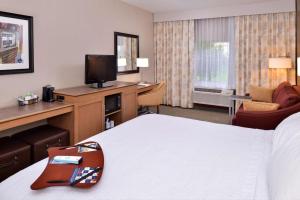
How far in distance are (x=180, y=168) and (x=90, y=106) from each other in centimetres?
228

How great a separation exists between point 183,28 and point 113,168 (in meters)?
5.19

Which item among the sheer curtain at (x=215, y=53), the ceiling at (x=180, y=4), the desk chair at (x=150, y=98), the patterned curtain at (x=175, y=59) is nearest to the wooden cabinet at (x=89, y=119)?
the desk chair at (x=150, y=98)

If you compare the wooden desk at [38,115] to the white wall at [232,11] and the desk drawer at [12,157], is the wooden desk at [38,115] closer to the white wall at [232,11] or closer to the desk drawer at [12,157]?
the desk drawer at [12,157]

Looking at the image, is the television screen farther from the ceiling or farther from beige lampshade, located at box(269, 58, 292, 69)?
beige lampshade, located at box(269, 58, 292, 69)

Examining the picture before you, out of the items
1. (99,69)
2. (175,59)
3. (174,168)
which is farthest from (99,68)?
(174,168)

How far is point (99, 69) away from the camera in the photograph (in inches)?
161

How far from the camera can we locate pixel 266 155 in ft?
5.77

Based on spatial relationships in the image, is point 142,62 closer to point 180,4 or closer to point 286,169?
point 180,4

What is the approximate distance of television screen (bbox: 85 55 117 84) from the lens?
155 inches

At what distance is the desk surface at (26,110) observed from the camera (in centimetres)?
Answer: 255

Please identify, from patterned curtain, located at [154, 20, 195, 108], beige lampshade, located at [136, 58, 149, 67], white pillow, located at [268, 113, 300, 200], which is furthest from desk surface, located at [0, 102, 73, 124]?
patterned curtain, located at [154, 20, 195, 108]

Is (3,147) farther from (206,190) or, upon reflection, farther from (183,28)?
(183,28)

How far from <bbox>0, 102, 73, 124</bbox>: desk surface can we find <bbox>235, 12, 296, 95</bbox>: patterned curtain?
404 centimetres

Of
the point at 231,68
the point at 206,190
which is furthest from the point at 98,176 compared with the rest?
the point at 231,68
